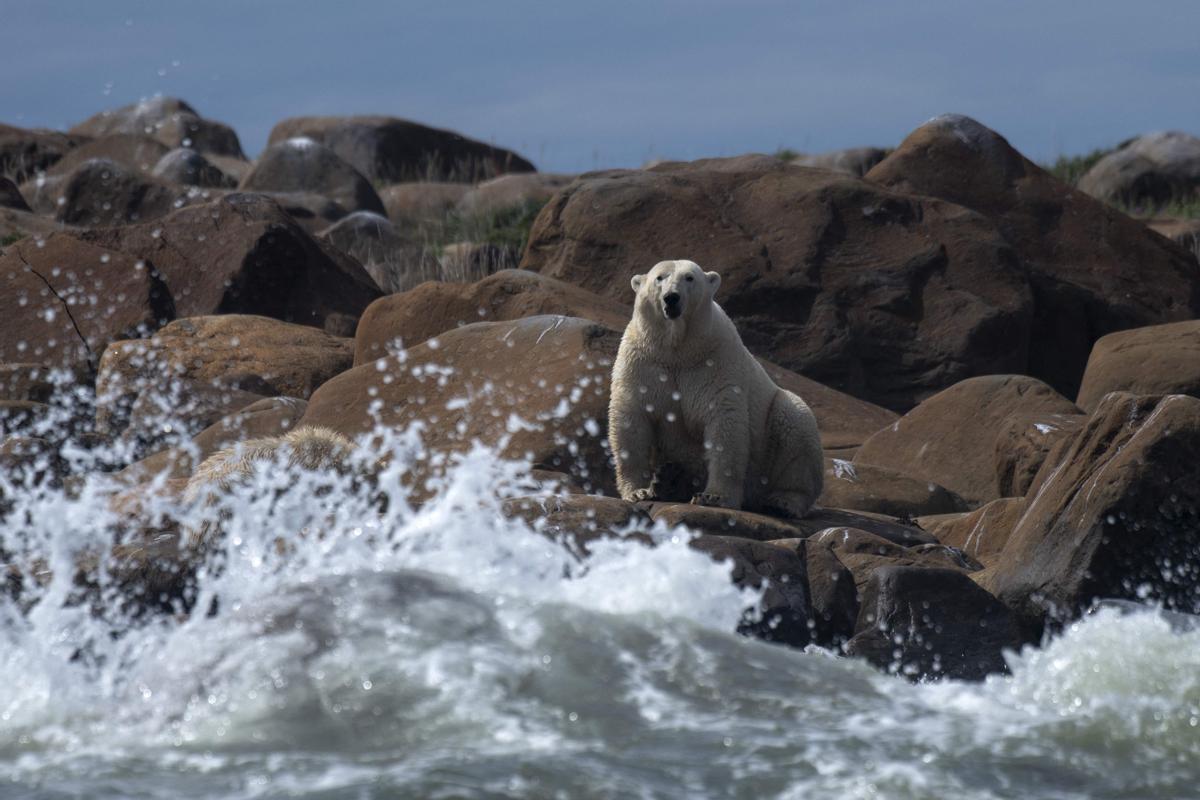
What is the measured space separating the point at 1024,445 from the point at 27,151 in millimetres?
25818

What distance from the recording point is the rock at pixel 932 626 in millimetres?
7996

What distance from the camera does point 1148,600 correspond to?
8.37 meters

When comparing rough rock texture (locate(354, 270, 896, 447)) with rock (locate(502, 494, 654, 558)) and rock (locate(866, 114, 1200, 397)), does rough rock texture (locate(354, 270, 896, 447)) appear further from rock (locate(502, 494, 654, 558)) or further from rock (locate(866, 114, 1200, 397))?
rock (locate(502, 494, 654, 558))

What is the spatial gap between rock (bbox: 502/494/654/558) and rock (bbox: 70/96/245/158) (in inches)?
1190

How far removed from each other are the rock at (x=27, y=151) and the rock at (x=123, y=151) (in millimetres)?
346

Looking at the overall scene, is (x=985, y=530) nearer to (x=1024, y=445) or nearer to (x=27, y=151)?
(x=1024, y=445)

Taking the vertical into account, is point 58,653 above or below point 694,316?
below

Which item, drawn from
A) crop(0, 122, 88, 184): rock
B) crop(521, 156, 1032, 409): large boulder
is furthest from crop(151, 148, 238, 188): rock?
crop(521, 156, 1032, 409): large boulder

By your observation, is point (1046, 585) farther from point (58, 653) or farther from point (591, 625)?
point (58, 653)

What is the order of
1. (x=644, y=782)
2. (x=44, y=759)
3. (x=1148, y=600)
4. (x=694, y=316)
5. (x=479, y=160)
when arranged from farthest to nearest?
(x=479, y=160), (x=694, y=316), (x=1148, y=600), (x=44, y=759), (x=644, y=782)

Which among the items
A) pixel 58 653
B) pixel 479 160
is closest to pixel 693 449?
pixel 58 653

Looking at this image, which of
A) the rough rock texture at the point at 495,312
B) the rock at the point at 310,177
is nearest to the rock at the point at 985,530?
the rough rock texture at the point at 495,312

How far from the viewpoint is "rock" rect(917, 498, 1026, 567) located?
33.2 feet

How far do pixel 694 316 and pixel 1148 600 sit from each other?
2997 millimetres
